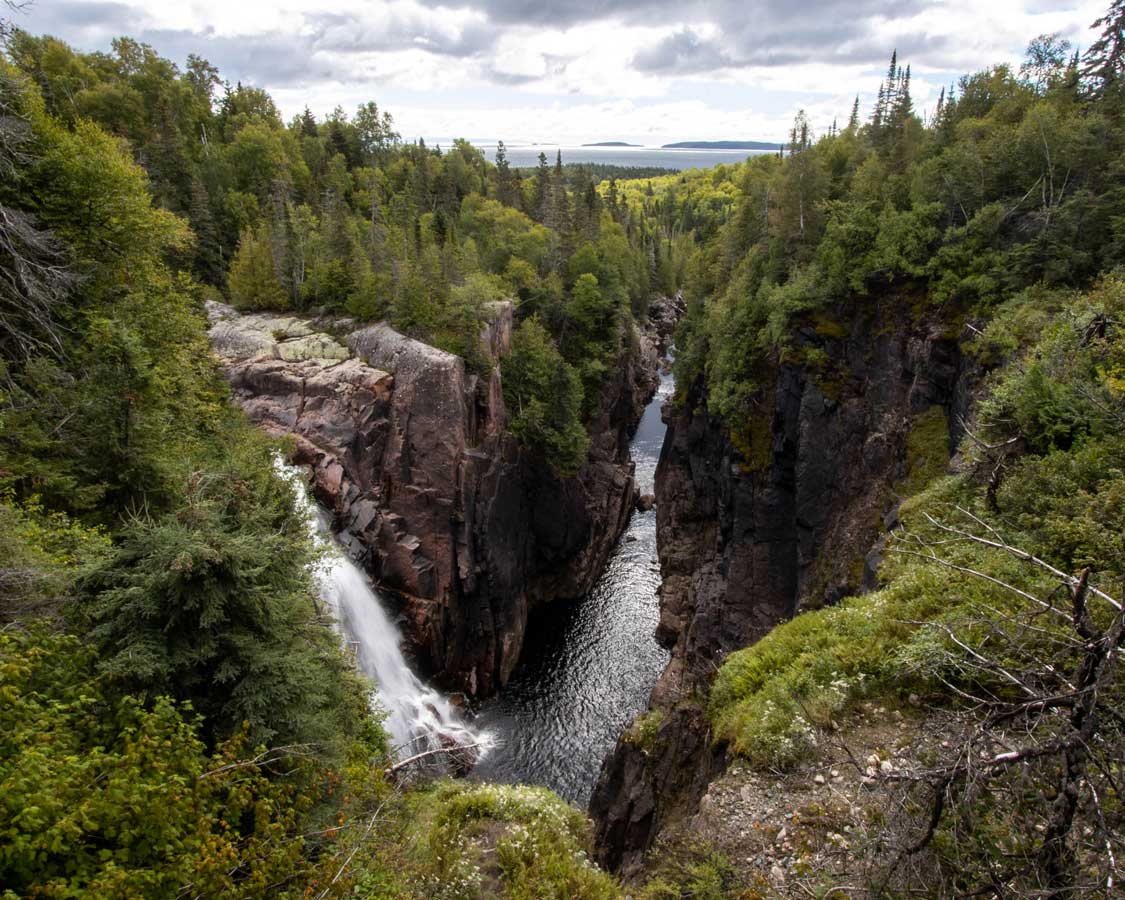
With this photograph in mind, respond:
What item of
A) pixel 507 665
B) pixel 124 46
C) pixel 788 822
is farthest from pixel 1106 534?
pixel 124 46

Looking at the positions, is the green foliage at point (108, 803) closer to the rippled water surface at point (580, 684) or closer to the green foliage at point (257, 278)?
the rippled water surface at point (580, 684)

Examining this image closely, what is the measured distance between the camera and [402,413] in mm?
33188

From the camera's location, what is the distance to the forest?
5.57 metres

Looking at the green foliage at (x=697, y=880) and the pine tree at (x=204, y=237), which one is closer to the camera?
the green foliage at (x=697, y=880)

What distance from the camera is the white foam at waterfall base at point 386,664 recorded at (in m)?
27.6

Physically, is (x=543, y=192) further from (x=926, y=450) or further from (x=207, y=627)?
(x=207, y=627)

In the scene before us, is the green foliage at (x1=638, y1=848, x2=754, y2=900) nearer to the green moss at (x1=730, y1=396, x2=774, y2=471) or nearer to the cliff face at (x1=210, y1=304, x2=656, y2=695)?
the cliff face at (x1=210, y1=304, x2=656, y2=695)

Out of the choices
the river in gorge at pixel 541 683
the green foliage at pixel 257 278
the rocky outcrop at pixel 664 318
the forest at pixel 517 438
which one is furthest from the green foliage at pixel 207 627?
the rocky outcrop at pixel 664 318

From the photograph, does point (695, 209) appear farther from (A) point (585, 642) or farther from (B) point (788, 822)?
(B) point (788, 822)

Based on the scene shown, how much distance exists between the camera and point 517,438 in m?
39.4

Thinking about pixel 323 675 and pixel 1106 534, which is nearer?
pixel 1106 534

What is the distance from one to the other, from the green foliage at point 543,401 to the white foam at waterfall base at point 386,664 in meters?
14.5

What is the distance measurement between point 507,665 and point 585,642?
17.7 ft

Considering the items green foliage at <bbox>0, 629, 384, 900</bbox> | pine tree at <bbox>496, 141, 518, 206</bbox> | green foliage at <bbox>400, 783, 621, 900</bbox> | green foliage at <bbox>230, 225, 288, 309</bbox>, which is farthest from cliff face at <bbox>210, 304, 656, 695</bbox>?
pine tree at <bbox>496, 141, 518, 206</bbox>
